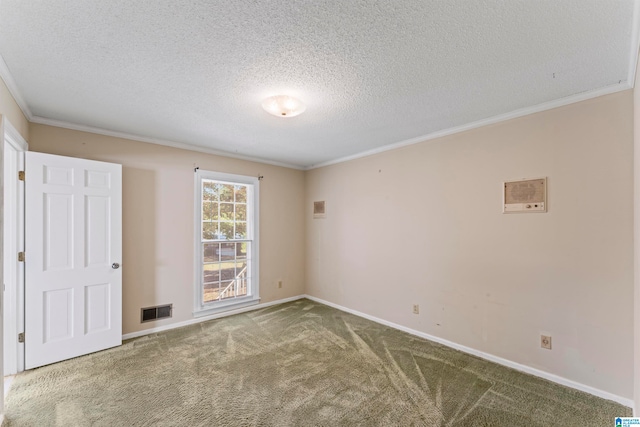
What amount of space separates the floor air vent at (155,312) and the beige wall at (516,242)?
265cm

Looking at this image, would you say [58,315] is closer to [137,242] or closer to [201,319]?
[137,242]

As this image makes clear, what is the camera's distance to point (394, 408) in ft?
6.91

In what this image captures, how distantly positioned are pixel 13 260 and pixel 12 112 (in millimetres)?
1331

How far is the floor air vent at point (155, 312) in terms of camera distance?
3.50 m

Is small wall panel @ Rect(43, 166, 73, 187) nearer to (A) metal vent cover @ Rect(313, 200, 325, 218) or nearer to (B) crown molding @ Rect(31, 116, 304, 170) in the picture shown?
(B) crown molding @ Rect(31, 116, 304, 170)

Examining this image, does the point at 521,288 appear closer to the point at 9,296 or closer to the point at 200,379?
the point at 200,379

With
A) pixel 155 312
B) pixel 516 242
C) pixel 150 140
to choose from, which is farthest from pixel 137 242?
pixel 516 242

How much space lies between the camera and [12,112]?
7.63ft

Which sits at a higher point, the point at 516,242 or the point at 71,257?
the point at 516,242

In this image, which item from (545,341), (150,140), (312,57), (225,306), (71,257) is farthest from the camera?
(225,306)

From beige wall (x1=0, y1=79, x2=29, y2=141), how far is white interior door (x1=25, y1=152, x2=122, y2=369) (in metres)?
0.28

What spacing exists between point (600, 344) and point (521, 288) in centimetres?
63

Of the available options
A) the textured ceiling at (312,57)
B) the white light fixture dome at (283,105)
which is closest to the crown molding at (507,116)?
the textured ceiling at (312,57)

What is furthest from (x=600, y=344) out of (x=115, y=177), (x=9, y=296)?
A: (x=9, y=296)
